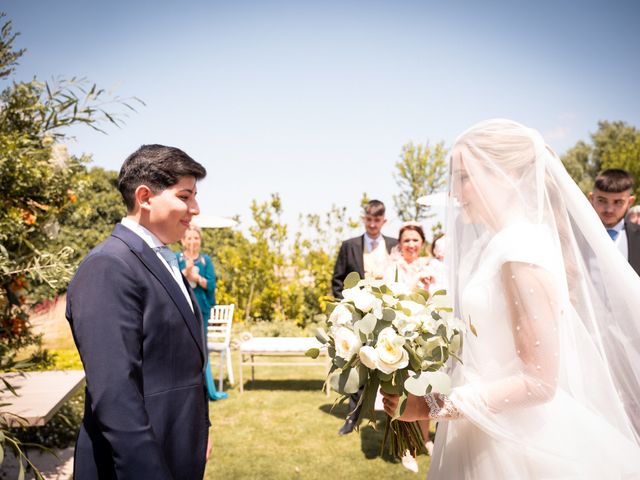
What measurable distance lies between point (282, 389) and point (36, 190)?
5951 mm

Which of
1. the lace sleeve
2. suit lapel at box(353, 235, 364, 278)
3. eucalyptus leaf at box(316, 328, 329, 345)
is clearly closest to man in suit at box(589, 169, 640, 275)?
suit lapel at box(353, 235, 364, 278)

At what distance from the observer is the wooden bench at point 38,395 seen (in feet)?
9.09

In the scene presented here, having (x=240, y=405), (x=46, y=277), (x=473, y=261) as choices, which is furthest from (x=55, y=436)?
(x=473, y=261)

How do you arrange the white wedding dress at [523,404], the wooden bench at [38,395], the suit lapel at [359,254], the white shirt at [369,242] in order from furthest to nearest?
the white shirt at [369,242]
the suit lapel at [359,254]
the wooden bench at [38,395]
the white wedding dress at [523,404]

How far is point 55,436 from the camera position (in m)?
4.80

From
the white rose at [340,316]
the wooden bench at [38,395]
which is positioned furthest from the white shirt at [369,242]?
the white rose at [340,316]

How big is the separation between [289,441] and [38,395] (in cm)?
322

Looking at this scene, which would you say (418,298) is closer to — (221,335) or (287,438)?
(287,438)

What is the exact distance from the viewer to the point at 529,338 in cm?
186

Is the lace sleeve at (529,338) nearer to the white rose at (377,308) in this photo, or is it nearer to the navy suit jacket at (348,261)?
the white rose at (377,308)

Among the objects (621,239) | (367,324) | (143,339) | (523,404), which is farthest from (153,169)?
(621,239)

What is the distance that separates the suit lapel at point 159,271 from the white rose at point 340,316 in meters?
0.67

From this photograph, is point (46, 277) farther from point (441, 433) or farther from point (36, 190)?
point (441, 433)

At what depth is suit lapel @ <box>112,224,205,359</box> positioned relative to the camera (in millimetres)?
1928
